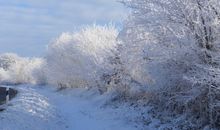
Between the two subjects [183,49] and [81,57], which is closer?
[183,49]

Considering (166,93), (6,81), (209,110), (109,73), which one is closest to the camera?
(209,110)

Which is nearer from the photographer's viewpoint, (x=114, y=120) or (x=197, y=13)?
(x=197, y=13)

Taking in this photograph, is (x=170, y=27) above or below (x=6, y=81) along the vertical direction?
above

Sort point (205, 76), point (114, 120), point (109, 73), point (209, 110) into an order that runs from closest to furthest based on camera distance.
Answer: point (205, 76), point (209, 110), point (114, 120), point (109, 73)

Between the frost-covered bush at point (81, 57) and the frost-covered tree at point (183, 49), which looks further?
the frost-covered bush at point (81, 57)

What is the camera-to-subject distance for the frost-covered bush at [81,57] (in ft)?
161

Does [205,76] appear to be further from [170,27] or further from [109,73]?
[109,73]

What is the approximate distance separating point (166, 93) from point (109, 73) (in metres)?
20.7

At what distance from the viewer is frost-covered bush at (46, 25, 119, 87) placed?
49156 millimetres

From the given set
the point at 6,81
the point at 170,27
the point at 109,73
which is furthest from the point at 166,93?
the point at 6,81

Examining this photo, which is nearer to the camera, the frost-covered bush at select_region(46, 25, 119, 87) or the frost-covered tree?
the frost-covered tree

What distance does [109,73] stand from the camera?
144 feet

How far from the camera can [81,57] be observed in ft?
206

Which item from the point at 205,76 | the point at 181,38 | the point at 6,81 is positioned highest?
the point at 181,38
